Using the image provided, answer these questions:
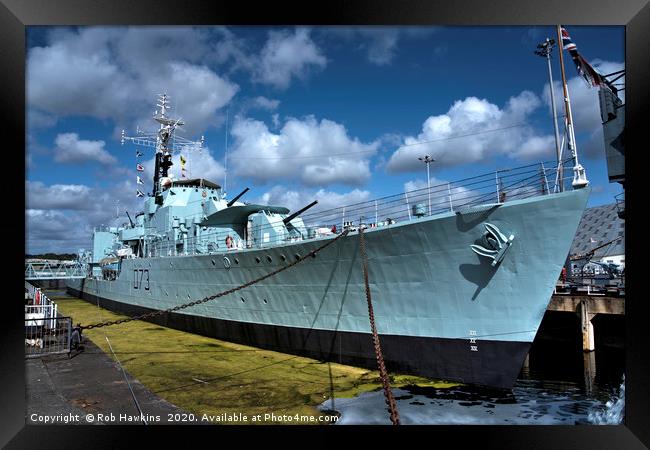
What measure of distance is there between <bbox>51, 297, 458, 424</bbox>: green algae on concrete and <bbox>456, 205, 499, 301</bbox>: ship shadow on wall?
1943mm

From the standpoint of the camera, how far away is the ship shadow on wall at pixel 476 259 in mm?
6492

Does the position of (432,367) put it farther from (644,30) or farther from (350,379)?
(644,30)

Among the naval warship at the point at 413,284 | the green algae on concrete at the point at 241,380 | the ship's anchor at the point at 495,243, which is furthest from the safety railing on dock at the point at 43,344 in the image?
the ship's anchor at the point at 495,243

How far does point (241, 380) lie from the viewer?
7.54m

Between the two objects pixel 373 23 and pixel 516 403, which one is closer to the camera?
pixel 373 23

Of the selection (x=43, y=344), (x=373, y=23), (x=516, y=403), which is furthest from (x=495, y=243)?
(x=43, y=344)

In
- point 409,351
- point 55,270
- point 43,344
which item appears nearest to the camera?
point 409,351

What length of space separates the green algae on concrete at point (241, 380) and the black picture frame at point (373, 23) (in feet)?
4.44

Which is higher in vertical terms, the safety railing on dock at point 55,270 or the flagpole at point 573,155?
the flagpole at point 573,155

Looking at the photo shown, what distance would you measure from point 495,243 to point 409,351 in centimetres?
263

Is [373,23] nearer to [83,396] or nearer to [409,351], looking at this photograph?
[409,351]

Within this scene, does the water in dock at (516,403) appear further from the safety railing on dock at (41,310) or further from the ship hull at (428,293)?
the safety railing on dock at (41,310)

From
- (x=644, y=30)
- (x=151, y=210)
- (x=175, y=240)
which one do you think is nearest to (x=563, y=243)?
(x=644, y=30)

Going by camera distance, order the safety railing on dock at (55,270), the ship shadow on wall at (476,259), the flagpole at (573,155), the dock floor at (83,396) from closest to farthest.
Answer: the dock floor at (83,396), the flagpole at (573,155), the ship shadow on wall at (476,259), the safety railing on dock at (55,270)
